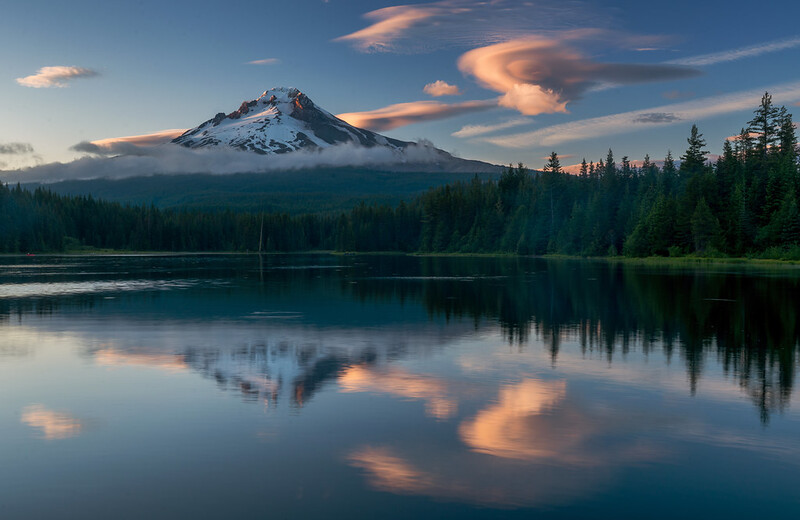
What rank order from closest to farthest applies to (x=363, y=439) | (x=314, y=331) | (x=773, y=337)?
(x=363, y=439) < (x=773, y=337) < (x=314, y=331)

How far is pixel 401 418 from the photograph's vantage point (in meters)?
15.8

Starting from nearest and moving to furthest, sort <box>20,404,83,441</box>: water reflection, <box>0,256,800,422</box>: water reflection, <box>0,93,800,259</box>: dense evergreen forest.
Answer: <box>20,404,83,441</box>: water reflection → <box>0,256,800,422</box>: water reflection → <box>0,93,800,259</box>: dense evergreen forest

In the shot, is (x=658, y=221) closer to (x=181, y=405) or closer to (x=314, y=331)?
(x=314, y=331)

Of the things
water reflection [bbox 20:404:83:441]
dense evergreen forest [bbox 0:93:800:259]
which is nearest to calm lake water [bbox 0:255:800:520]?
water reflection [bbox 20:404:83:441]

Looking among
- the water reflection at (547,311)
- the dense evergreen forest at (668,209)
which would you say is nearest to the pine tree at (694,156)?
the dense evergreen forest at (668,209)

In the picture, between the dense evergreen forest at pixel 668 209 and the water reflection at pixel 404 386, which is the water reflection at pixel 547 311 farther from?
the dense evergreen forest at pixel 668 209

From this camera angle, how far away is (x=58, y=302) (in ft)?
151

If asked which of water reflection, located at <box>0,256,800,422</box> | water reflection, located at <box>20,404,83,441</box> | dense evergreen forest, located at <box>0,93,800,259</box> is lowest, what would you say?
water reflection, located at <box>20,404,83,441</box>

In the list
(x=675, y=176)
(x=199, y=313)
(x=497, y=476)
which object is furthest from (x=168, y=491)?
(x=675, y=176)

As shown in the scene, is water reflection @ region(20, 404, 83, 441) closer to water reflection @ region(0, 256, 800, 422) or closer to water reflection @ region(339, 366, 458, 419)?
water reflection @ region(0, 256, 800, 422)

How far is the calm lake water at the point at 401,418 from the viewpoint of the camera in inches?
433

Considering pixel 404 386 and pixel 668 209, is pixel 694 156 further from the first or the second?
pixel 404 386

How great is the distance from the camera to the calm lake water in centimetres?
1101

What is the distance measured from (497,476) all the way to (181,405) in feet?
29.4
